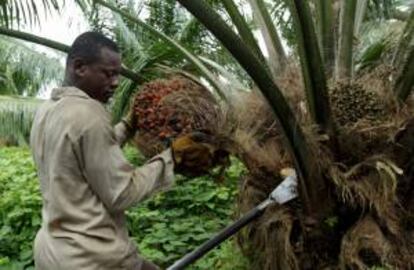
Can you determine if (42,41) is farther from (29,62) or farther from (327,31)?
(29,62)

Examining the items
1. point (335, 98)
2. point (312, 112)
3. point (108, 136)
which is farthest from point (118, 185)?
point (335, 98)

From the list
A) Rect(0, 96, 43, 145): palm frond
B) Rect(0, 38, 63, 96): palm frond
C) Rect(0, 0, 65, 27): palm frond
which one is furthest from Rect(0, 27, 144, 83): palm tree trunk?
Rect(0, 38, 63, 96): palm frond

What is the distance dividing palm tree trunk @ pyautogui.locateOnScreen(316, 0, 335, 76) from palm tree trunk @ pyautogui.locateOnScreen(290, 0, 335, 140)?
609 mm

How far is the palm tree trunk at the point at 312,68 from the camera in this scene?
3225 mm

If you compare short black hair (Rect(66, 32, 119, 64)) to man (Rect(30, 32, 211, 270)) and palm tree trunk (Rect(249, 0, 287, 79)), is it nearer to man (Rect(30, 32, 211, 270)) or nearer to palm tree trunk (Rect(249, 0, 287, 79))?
man (Rect(30, 32, 211, 270))

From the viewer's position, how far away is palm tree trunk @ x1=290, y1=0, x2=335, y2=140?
3.22m

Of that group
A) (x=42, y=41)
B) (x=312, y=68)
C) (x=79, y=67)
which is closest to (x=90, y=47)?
(x=79, y=67)

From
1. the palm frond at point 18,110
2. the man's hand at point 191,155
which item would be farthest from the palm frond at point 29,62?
the man's hand at point 191,155

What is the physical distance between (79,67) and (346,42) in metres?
1.78

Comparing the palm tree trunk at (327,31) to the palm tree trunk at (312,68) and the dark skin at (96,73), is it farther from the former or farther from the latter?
the dark skin at (96,73)

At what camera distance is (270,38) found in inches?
169

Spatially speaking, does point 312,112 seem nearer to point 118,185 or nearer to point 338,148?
point 338,148

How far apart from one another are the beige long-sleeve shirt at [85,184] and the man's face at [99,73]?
0.04 metres

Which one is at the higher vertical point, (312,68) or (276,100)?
(312,68)
